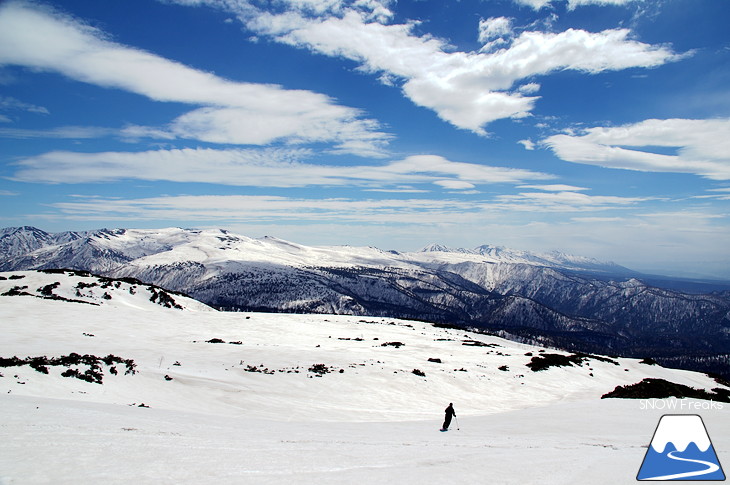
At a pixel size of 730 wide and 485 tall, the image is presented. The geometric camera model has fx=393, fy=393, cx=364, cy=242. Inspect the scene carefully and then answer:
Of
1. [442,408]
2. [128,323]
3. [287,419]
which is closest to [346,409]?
[287,419]

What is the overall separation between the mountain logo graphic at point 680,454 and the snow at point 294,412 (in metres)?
0.70

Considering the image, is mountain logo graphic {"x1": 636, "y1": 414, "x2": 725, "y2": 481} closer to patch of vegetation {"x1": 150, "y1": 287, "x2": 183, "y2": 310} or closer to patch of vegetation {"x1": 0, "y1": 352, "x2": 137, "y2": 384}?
patch of vegetation {"x1": 0, "y1": 352, "x2": 137, "y2": 384}

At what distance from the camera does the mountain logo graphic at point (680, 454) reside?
1090cm

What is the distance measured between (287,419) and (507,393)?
21.7 meters

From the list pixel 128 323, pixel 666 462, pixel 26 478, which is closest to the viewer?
pixel 26 478

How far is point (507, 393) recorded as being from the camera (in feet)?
116

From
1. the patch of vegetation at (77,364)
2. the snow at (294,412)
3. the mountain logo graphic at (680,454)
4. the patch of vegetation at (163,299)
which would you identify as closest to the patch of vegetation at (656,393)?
the snow at (294,412)

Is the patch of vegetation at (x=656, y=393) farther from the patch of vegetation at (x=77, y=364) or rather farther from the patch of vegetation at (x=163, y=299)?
the patch of vegetation at (x=163, y=299)

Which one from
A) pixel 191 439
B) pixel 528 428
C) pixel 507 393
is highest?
pixel 191 439

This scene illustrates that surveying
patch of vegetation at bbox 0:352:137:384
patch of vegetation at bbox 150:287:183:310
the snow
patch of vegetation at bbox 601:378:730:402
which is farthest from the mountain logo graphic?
patch of vegetation at bbox 150:287:183:310

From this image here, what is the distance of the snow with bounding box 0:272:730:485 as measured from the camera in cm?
1061

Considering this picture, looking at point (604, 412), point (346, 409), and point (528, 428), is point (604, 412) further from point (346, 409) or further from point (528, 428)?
point (346, 409)

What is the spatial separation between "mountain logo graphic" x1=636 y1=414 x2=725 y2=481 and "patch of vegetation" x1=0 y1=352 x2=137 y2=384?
88.0ft

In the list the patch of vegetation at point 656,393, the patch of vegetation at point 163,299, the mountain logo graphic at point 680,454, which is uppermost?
the mountain logo graphic at point 680,454
